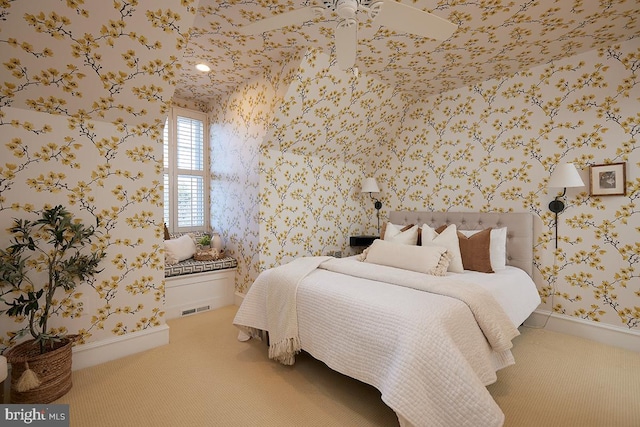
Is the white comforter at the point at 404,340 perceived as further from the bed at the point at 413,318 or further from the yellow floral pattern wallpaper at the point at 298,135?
the yellow floral pattern wallpaper at the point at 298,135

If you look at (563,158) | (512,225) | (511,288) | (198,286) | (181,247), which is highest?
(563,158)

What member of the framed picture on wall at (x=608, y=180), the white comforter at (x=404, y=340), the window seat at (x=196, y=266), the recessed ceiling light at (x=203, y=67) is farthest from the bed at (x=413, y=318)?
the recessed ceiling light at (x=203, y=67)

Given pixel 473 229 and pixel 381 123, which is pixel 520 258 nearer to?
pixel 473 229

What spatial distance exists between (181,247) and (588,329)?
421 cm

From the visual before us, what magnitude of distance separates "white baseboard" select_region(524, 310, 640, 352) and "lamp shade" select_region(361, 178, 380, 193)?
2.19 meters

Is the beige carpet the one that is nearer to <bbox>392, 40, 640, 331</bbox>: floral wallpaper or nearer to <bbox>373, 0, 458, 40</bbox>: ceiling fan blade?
<bbox>392, 40, 640, 331</bbox>: floral wallpaper

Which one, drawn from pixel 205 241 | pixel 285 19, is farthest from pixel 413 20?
pixel 205 241

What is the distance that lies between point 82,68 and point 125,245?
130 centimetres

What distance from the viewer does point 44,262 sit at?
2.02m

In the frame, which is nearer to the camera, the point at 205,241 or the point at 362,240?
the point at 205,241

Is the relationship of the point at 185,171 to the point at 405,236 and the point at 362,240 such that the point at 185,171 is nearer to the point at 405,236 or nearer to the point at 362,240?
the point at 362,240

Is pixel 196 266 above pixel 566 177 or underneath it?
underneath

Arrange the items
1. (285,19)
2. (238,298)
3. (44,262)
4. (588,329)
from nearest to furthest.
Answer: (285,19), (44,262), (588,329), (238,298)

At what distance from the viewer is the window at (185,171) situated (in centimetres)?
381
